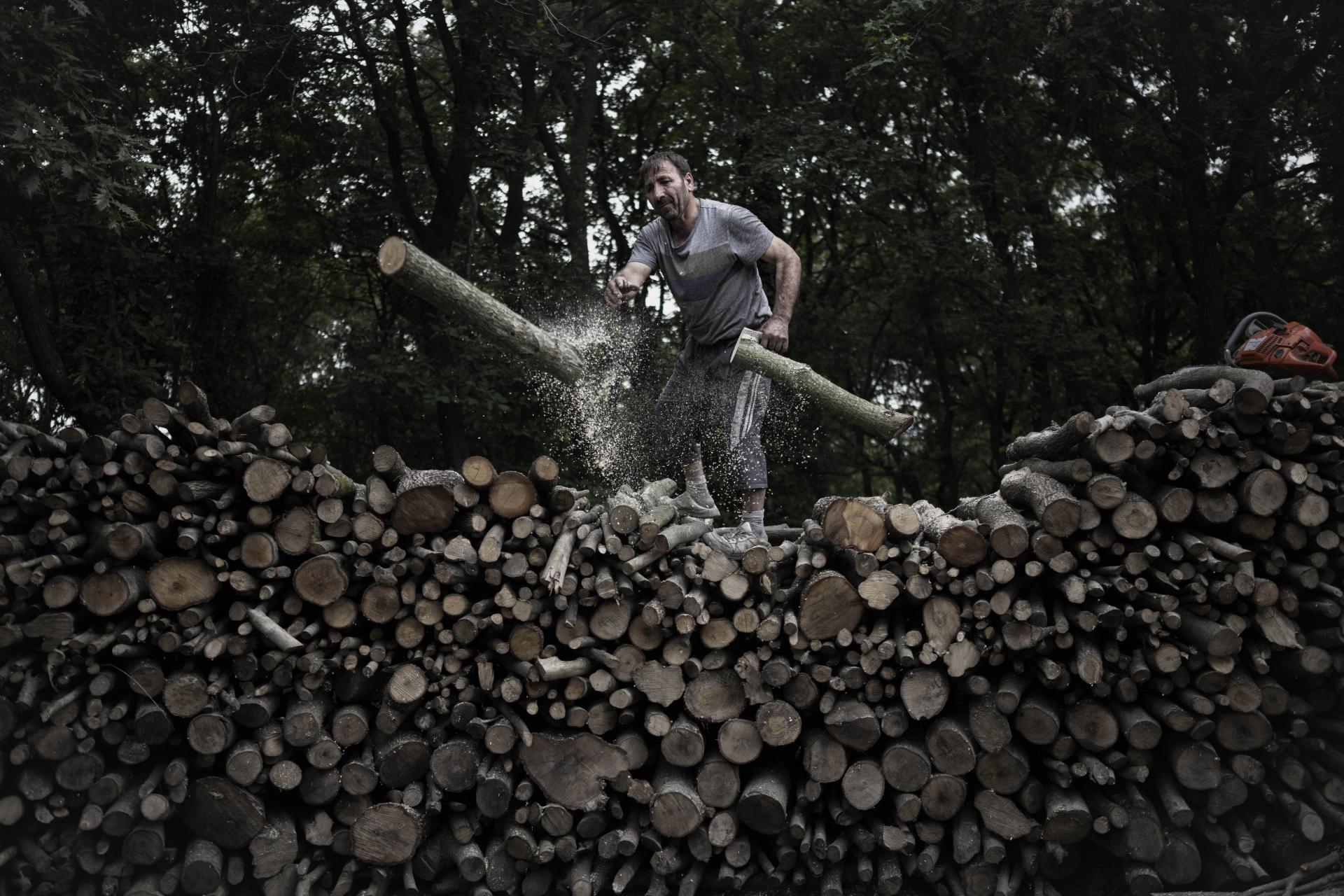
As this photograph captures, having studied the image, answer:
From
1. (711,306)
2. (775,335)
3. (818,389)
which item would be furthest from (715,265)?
(818,389)

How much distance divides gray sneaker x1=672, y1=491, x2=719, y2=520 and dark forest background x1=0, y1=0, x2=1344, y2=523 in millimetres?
3677

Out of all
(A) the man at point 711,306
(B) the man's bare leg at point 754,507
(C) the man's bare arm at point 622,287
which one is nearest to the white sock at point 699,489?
(A) the man at point 711,306

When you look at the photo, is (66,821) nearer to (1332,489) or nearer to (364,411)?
(1332,489)

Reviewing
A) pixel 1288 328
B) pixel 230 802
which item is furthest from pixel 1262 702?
pixel 230 802

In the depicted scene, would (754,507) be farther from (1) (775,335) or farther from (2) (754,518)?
(1) (775,335)

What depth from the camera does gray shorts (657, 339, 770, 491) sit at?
5.86 metres

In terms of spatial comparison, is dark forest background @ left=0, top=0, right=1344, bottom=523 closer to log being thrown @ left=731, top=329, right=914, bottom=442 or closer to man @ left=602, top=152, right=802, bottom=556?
man @ left=602, top=152, right=802, bottom=556

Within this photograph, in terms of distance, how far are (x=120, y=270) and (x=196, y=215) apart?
59.5 inches

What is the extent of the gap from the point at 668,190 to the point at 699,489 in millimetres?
1565

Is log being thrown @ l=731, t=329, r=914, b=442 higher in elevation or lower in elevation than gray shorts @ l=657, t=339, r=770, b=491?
higher

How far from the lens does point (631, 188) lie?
13648 mm

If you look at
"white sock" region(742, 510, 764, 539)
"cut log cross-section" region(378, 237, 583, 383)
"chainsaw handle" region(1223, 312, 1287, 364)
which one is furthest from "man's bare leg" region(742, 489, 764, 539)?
"chainsaw handle" region(1223, 312, 1287, 364)

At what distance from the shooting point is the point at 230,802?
177 inches

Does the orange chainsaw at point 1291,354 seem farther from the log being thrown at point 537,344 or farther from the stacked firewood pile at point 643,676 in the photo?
the log being thrown at point 537,344
